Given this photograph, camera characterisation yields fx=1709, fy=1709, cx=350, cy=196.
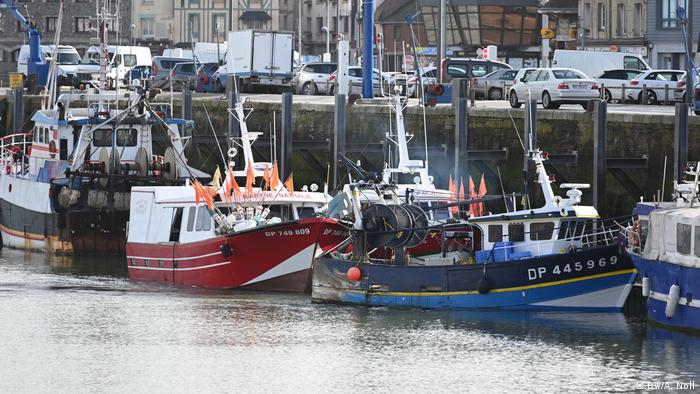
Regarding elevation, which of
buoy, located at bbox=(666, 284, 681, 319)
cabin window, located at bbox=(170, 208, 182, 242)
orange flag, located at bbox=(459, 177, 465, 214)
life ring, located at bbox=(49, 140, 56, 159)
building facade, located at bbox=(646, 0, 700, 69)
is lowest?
buoy, located at bbox=(666, 284, 681, 319)

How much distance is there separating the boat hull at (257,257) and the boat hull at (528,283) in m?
2.60

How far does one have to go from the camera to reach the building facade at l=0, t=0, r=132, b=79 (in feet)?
345

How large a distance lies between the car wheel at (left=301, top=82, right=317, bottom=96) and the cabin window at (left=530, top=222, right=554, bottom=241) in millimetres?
31511

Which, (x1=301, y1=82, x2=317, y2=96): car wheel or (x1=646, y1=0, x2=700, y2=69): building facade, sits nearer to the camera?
(x1=301, y1=82, x2=317, y2=96): car wheel

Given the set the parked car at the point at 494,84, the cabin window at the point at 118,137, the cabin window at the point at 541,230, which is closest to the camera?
the cabin window at the point at 541,230

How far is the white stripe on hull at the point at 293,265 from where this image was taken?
33000 millimetres

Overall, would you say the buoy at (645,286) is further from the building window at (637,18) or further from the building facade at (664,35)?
the building window at (637,18)

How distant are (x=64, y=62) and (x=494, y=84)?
958 inches

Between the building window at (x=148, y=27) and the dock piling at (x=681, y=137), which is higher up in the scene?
the building window at (x=148, y=27)

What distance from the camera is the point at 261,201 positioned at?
33.8 meters

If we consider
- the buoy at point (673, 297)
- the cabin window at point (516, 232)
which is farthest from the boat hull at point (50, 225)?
the buoy at point (673, 297)

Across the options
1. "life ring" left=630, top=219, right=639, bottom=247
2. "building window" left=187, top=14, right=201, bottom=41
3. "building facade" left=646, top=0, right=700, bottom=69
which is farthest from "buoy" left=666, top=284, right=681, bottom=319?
"building window" left=187, top=14, right=201, bottom=41

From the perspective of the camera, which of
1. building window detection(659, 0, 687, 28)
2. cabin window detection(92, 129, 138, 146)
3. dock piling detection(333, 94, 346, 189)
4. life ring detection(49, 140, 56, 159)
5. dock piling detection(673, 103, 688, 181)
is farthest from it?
building window detection(659, 0, 687, 28)

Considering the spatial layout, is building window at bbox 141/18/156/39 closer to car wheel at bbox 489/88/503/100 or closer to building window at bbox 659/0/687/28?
building window at bbox 659/0/687/28
